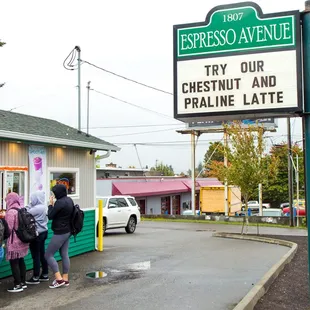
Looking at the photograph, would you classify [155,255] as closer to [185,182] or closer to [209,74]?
[209,74]

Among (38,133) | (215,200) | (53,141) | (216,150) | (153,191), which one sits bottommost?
(215,200)

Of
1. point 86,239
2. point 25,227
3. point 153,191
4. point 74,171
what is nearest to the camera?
point 25,227

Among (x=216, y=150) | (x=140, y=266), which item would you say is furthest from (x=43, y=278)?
(x=216, y=150)

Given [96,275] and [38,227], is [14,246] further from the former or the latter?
[96,275]

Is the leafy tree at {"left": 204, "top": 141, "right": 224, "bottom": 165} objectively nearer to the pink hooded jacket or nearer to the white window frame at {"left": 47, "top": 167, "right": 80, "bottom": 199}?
the white window frame at {"left": 47, "top": 167, "right": 80, "bottom": 199}

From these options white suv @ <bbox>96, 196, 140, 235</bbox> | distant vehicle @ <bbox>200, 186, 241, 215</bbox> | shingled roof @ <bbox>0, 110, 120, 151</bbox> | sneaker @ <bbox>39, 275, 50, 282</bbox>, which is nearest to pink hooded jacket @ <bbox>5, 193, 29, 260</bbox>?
sneaker @ <bbox>39, 275, 50, 282</bbox>

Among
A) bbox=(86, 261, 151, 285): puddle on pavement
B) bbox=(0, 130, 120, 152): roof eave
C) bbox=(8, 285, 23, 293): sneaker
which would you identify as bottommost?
bbox=(86, 261, 151, 285): puddle on pavement

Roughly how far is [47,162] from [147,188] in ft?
95.1

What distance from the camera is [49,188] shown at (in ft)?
36.0

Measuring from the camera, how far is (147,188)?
130ft

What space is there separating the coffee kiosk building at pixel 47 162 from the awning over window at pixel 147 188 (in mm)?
22574

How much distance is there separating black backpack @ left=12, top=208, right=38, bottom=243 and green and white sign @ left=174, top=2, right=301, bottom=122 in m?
3.23

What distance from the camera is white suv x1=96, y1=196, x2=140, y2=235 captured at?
17903 millimetres

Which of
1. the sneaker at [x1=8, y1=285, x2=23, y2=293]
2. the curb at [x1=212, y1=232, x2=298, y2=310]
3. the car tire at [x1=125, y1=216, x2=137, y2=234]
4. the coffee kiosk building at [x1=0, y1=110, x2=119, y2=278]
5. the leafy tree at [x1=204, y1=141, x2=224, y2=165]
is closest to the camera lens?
the curb at [x1=212, y1=232, x2=298, y2=310]
